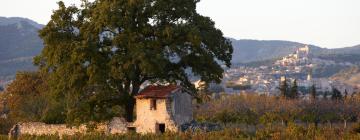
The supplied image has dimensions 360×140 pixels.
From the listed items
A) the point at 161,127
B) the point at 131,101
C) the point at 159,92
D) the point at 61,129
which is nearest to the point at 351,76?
the point at 131,101

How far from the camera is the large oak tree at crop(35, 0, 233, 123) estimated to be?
111 ft

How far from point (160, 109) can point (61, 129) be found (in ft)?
20.5

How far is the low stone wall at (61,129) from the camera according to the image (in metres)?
36.0

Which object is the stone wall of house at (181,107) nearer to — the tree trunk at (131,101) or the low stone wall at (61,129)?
the tree trunk at (131,101)

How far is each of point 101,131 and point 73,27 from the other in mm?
6020

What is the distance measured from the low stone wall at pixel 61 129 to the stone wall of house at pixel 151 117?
90 centimetres

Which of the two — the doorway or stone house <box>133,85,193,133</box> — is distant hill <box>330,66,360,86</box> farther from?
the doorway

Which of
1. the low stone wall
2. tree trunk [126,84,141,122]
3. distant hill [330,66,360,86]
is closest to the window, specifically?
tree trunk [126,84,141,122]

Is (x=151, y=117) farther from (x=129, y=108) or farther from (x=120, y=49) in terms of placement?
(x=120, y=49)

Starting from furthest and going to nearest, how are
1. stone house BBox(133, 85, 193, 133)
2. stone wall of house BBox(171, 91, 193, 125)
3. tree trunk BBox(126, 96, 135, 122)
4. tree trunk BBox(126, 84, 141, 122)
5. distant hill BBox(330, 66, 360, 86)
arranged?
distant hill BBox(330, 66, 360, 86) < tree trunk BBox(126, 96, 135, 122) < tree trunk BBox(126, 84, 141, 122) < stone wall of house BBox(171, 91, 193, 125) < stone house BBox(133, 85, 193, 133)

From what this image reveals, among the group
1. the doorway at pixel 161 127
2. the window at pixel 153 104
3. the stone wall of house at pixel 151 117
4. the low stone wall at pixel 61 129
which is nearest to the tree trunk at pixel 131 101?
the stone wall of house at pixel 151 117

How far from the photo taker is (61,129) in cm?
3762

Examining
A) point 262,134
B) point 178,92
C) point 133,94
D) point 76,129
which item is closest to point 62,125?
point 76,129

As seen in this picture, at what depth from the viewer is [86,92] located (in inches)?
1422
